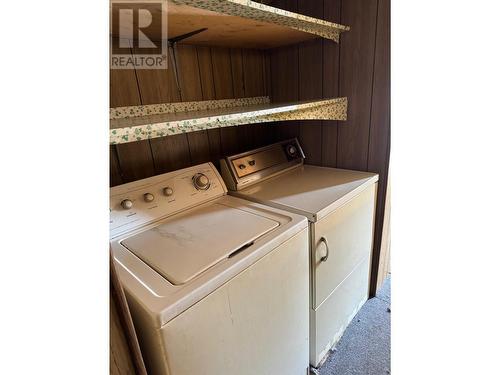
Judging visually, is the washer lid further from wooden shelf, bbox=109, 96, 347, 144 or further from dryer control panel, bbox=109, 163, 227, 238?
wooden shelf, bbox=109, 96, 347, 144

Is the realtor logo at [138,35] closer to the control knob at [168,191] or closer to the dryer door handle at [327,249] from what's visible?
the control knob at [168,191]

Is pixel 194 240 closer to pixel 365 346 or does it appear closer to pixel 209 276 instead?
pixel 209 276

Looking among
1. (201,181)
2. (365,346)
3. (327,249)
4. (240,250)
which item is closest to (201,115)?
(201,181)

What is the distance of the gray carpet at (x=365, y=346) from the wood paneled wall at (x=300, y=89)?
0.20 m

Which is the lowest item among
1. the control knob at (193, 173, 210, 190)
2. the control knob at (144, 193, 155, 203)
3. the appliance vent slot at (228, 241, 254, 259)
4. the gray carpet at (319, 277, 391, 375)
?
the gray carpet at (319, 277, 391, 375)

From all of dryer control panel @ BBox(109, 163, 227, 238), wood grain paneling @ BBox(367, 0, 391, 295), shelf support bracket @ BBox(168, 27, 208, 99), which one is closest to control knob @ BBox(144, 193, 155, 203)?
dryer control panel @ BBox(109, 163, 227, 238)

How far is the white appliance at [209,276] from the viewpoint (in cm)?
83

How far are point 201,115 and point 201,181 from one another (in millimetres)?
396

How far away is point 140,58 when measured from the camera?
1.50 metres

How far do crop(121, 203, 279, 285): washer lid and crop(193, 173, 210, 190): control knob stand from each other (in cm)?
15

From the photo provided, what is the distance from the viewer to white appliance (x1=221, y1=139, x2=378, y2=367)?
1.39m
